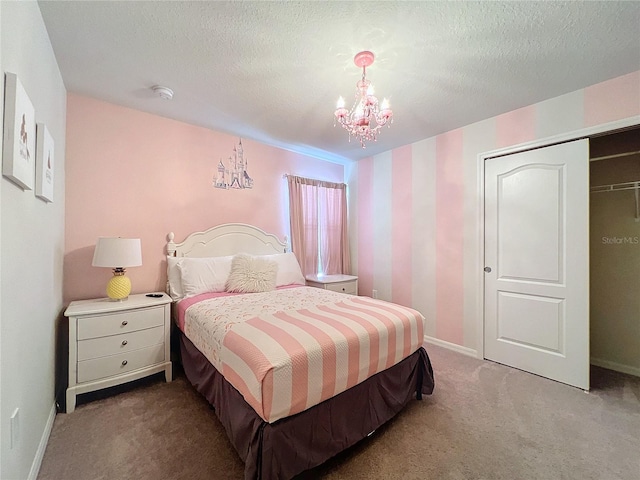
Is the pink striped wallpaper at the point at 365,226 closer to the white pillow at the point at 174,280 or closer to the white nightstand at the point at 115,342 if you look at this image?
the white pillow at the point at 174,280

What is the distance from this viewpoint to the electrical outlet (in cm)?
110

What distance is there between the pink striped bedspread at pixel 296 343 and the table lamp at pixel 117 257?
61cm

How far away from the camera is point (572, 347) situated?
2.29 metres

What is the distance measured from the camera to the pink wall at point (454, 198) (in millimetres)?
2229

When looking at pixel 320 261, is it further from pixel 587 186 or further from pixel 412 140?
pixel 587 186

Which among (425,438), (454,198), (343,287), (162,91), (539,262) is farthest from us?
(343,287)

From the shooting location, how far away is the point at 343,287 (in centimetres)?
375

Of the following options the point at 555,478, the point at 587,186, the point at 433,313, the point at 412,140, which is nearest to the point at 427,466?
the point at 555,478

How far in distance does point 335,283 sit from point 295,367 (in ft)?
7.63

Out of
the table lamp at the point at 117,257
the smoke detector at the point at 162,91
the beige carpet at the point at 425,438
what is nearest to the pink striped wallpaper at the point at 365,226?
the beige carpet at the point at 425,438

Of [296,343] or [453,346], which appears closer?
[296,343]

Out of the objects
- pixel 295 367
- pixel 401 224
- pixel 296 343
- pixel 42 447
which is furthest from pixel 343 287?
pixel 42 447

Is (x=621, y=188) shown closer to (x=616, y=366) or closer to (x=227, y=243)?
(x=616, y=366)

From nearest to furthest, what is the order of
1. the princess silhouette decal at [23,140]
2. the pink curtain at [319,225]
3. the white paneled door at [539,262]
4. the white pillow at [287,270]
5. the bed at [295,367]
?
the princess silhouette decal at [23,140] < the bed at [295,367] < the white paneled door at [539,262] < the white pillow at [287,270] < the pink curtain at [319,225]
